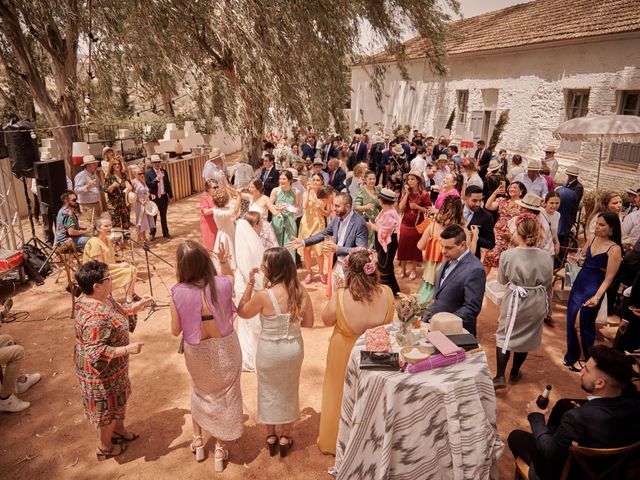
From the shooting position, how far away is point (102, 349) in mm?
3232

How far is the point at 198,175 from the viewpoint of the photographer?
14906 mm

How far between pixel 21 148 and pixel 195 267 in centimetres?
749

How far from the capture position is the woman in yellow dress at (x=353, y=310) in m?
3.22

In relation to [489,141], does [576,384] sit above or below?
below

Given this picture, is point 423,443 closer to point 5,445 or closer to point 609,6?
point 5,445

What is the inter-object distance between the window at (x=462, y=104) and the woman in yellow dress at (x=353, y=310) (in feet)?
54.4

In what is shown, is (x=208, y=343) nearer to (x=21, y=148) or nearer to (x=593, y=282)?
(x=593, y=282)

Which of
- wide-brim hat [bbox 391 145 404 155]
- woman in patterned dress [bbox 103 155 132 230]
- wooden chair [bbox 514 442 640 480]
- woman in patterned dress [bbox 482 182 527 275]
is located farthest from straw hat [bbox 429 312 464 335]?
wide-brim hat [bbox 391 145 404 155]

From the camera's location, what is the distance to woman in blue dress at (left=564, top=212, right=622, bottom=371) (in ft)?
14.7

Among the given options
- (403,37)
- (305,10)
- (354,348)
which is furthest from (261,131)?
(354,348)

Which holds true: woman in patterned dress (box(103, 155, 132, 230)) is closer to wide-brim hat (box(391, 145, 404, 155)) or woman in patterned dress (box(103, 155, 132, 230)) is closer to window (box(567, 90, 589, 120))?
wide-brim hat (box(391, 145, 404, 155))

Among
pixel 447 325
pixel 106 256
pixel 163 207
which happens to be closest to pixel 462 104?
pixel 163 207

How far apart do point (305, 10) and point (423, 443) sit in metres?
7.76

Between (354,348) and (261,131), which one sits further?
(261,131)
